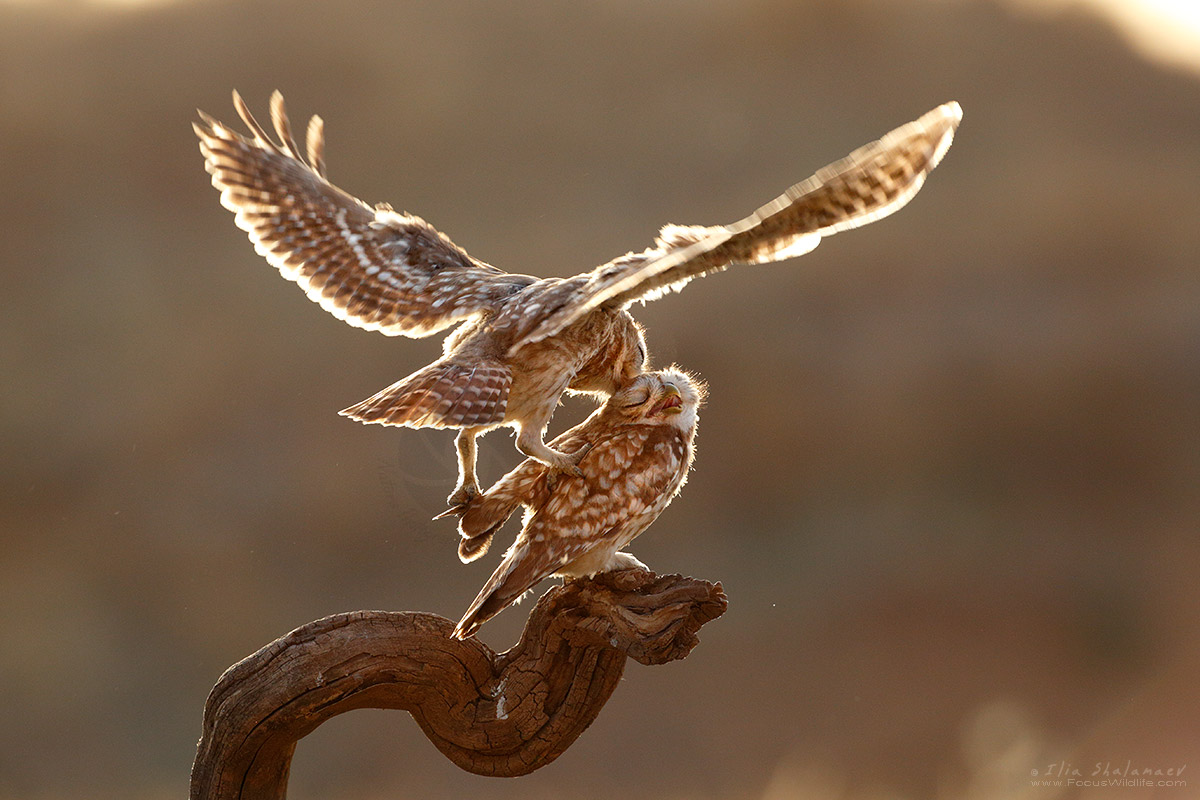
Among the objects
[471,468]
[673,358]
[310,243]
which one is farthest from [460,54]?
[471,468]

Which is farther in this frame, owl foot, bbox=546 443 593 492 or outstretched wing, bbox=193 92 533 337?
outstretched wing, bbox=193 92 533 337

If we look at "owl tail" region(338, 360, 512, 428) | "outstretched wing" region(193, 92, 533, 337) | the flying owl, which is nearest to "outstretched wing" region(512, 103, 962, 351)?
the flying owl

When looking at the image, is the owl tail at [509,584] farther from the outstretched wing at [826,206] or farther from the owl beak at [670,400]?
the outstretched wing at [826,206]

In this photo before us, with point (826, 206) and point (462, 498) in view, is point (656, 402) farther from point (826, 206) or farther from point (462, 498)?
point (826, 206)

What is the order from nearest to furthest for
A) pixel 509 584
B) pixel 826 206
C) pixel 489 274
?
pixel 826 206
pixel 509 584
pixel 489 274

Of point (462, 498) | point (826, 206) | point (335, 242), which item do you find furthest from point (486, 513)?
point (826, 206)

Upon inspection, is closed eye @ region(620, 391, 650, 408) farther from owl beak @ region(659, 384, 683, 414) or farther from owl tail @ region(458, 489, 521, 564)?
owl tail @ region(458, 489, 521, 564)
